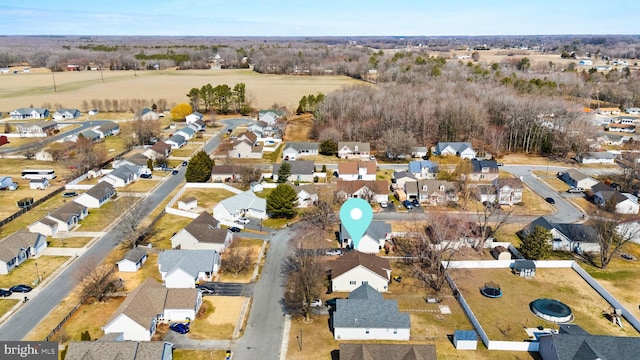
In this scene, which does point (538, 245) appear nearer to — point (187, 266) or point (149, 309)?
point (187, 266)

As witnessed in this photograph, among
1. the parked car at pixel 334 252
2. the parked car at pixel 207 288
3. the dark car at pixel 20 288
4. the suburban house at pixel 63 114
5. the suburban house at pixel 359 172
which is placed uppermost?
the suburban house at pixel 63 114

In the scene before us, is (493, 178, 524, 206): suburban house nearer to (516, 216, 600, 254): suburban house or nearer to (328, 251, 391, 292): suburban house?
(516, 216, 600, 254): suburban house

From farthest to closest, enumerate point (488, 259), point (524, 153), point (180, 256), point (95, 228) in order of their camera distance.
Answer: point (524, 153) < point (95, 228) < point (488, 259) < point (180, 256)

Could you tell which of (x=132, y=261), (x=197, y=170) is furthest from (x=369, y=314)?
(x=197, y=170)

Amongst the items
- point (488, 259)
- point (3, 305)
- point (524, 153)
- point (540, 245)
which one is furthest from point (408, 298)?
point (524, 153)

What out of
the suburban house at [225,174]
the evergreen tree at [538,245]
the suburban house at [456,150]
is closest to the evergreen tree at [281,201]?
the suburban house at [225,174]

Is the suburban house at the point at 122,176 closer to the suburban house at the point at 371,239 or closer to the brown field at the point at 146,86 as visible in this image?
the suburban house at the point at 371,239

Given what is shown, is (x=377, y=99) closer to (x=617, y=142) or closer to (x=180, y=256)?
(x=617, y=142)
